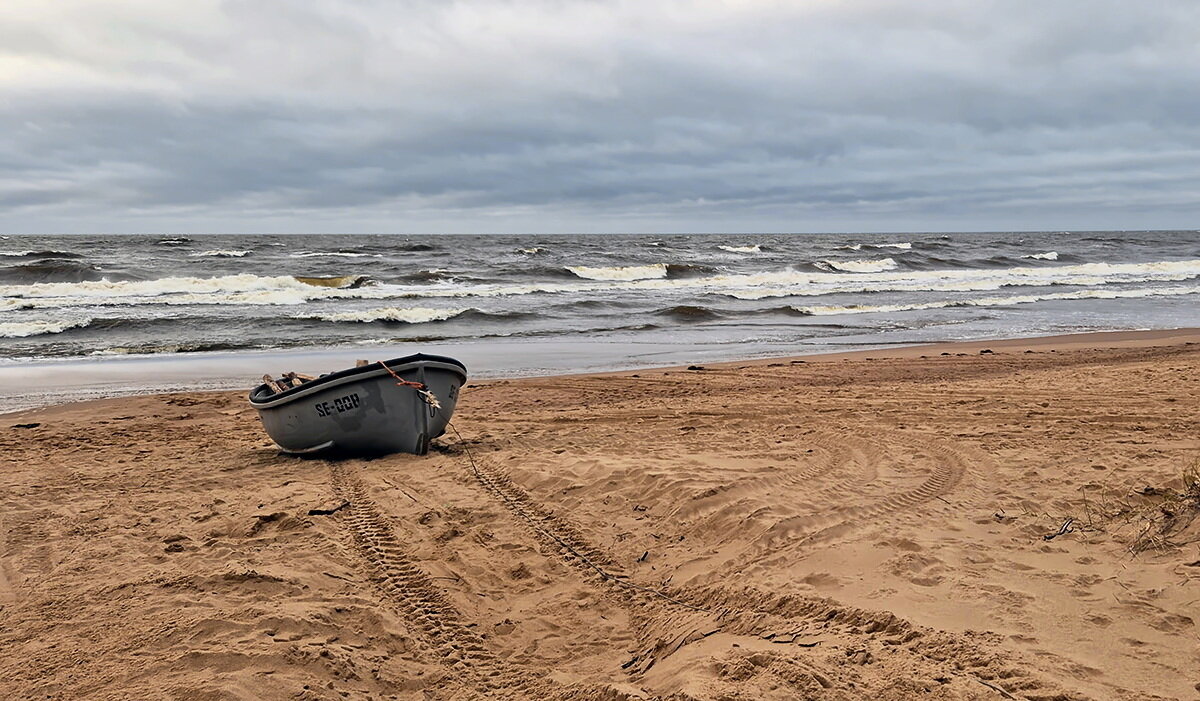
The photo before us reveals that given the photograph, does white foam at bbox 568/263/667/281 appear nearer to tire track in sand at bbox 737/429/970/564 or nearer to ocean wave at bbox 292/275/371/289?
ocean wave at bbox 292/275/371/289

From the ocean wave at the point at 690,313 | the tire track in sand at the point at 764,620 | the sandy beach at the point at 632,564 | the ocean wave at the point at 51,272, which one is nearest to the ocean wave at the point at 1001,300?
the ocean wave at the point at 690,313

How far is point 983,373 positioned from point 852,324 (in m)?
8.92

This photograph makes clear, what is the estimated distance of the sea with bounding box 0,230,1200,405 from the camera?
16.6 m

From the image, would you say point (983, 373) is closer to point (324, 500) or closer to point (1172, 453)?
point (1172, 453)

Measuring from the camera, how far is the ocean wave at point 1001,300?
81.2ft

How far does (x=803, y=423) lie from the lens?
8648mm

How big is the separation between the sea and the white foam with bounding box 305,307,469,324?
0.24ft

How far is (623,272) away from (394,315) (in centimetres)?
1986

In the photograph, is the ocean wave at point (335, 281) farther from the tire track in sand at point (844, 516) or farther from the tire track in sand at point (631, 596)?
the tire track in sand at point (844, 516)

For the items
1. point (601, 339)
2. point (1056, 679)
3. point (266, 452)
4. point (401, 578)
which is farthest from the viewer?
point (601, 339)

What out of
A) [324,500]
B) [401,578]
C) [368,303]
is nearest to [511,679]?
[401,578]

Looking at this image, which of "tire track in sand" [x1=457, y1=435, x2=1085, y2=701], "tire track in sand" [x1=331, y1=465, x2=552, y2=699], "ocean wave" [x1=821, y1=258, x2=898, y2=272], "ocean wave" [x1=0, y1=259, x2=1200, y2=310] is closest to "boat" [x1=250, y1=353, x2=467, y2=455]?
"tire track in sand" [x1=331, y1=465, x2=552, y2=699]

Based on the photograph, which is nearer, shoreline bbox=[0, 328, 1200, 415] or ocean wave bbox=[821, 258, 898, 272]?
shoreline bbox=[0, 328, 1200, 415]

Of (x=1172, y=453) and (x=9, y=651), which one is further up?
(x=1172, y=453)
